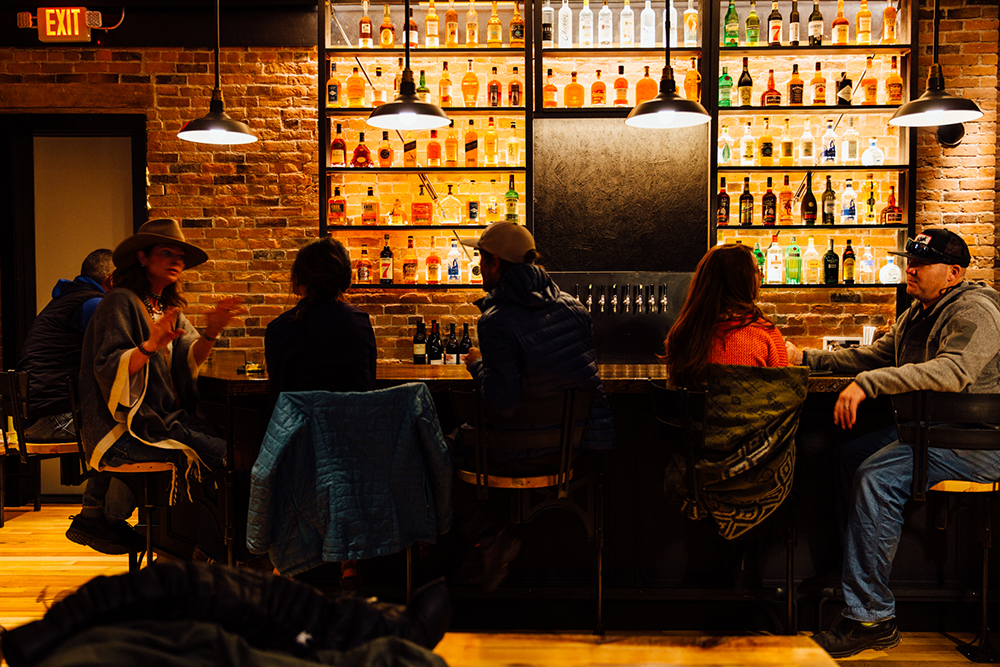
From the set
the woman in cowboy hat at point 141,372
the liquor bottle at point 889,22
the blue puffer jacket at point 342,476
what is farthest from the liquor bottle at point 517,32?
the blue puffer jacket at point 342,476

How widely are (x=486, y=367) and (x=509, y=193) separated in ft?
A: 8.29

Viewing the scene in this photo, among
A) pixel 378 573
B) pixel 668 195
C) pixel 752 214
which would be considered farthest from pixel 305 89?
pixel 378 573

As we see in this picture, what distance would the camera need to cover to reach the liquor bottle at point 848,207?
442 centimetres

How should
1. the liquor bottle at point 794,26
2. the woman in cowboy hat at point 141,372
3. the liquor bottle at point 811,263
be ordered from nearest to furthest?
the woman in cowboy hat at point 141,372 < the liquor bottle at point 794,26 < the liquor bottle at point 811,263

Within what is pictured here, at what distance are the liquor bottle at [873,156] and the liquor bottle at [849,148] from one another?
0.06 meters

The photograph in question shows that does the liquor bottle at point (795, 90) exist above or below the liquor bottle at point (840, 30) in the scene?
below

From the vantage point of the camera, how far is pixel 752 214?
14.7ft

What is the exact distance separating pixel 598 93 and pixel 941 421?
2.93 m

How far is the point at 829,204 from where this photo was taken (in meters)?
4.50

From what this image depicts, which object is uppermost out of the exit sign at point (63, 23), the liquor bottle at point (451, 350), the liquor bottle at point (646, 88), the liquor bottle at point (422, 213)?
the exit sign at point (63, 23)

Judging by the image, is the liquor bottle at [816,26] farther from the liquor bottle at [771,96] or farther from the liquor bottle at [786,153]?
the liquor bottle at [786,153]

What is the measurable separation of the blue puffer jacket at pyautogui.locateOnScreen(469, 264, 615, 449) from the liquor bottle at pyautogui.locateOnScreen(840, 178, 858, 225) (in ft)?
9.65

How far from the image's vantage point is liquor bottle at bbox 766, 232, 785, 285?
4523 millimetres

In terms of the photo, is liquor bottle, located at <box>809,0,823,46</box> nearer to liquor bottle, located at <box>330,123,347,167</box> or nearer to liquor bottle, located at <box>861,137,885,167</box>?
liquor bottle, located at <box>861,137,885,167</box>
